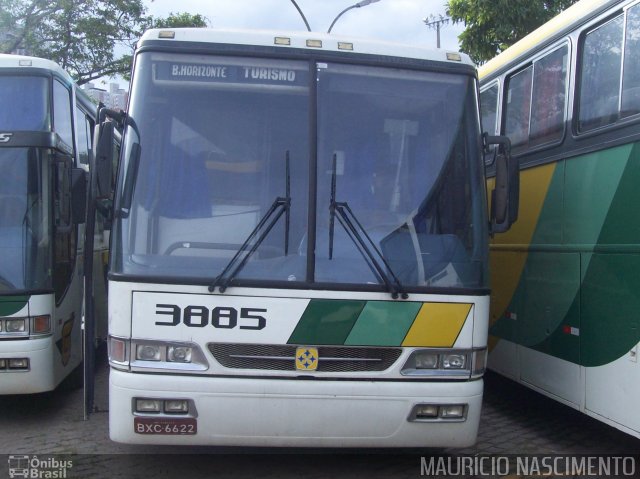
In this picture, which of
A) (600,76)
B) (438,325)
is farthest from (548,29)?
A: (438,325)

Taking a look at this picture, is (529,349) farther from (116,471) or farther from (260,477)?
(116,471)

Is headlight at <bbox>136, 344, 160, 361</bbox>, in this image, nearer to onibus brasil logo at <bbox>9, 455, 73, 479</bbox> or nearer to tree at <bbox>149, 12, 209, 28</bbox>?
onibus brasil logo at <bbox>9, 455, 73, 479</bbox>

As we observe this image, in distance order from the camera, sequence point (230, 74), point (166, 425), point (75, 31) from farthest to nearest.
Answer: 1. point (75, 31)
2. point (230, 74)
3. point (166, 425)

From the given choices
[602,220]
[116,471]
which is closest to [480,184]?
[602,220]

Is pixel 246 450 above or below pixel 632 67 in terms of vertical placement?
below

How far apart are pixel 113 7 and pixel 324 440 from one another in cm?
1838

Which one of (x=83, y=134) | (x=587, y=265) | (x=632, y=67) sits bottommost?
(x=587, y=265)

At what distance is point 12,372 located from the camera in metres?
6.64

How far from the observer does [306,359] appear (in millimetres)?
4984

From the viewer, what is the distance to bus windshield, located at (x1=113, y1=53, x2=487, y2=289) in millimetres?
5059

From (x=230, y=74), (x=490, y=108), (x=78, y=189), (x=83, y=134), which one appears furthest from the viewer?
(x=83, y=134)

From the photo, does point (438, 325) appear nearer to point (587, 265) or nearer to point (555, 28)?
point (587, 265)

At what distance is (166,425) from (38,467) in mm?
1463

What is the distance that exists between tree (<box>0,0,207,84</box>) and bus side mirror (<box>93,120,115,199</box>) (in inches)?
597
